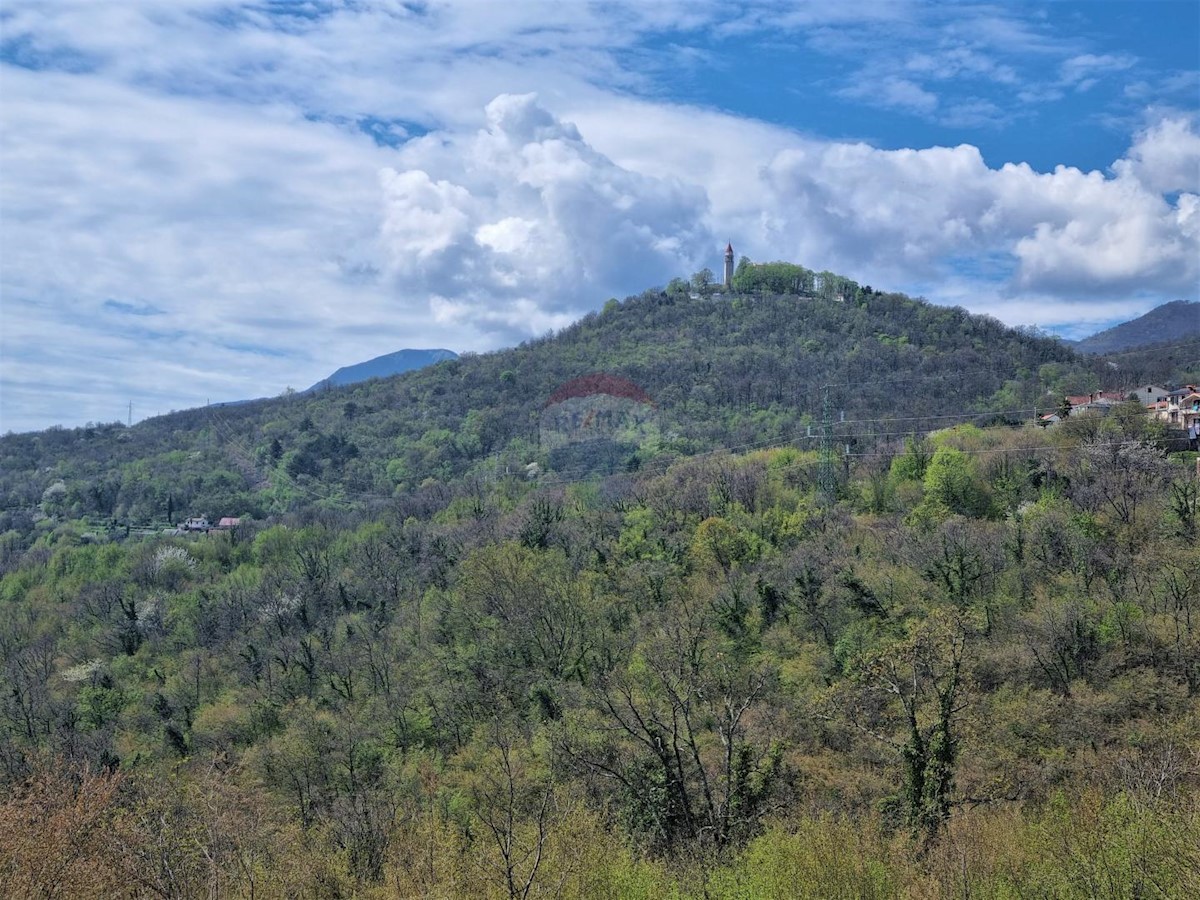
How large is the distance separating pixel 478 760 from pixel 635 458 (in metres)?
54.0

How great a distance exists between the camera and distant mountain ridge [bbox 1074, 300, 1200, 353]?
154 metres

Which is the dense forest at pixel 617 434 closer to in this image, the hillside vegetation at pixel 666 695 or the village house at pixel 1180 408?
the village house at pixel 1180 408

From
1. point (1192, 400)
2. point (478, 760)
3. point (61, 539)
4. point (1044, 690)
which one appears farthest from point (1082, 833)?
point (61, 539)

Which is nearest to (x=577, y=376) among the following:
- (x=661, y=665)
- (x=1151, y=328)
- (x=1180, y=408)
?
(x=1180, y=408)

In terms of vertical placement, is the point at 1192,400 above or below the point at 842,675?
above

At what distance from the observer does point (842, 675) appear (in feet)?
144

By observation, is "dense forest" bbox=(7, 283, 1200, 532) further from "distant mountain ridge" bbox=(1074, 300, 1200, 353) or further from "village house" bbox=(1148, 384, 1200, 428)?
"distant mountain ridge" bbox=(1074, 300, 1200, 353)

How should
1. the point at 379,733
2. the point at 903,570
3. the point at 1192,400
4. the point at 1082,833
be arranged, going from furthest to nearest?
the point at 1192,400, the point at 903,570, the point at 379,733, the point at 1082,833

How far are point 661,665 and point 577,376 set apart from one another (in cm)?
8175

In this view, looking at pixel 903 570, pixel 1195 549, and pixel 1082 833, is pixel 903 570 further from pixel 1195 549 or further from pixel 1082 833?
pixel 1082 833

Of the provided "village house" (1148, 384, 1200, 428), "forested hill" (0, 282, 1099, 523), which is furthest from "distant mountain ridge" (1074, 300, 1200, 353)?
"village house" (1148, 384, 1200, 428)

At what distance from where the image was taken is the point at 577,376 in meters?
123

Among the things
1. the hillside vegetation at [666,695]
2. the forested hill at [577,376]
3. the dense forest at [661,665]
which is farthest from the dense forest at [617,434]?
the hillside vegetation at [666,695]

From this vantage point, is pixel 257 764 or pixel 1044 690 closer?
pixel 1044 690
